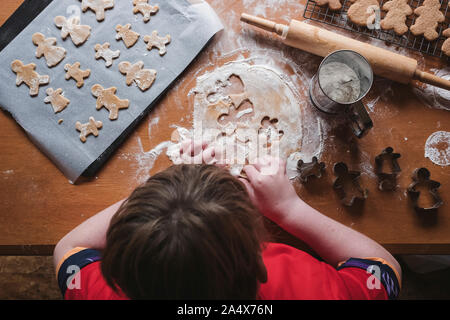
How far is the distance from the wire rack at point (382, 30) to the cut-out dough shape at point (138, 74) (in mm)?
495

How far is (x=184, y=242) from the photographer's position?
18.8 inches

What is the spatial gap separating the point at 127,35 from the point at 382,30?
0.76 metres

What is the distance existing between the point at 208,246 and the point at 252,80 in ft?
1.80

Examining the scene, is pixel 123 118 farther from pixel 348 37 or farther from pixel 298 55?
pixel 348 37

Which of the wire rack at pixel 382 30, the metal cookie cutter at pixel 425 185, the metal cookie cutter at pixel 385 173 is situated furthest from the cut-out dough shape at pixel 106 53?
the metal cookie cutter at pixel 425 185

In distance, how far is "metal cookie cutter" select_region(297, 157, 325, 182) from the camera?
0.80 m

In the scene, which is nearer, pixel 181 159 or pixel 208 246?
pixel 208 246

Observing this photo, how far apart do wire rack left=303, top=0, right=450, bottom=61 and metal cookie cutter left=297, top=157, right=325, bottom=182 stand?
16.8 inches

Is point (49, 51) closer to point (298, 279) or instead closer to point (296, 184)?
point (296, 184)

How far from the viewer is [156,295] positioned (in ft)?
1.69

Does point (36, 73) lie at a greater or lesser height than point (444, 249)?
greater

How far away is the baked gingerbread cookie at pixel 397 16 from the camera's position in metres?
0.86

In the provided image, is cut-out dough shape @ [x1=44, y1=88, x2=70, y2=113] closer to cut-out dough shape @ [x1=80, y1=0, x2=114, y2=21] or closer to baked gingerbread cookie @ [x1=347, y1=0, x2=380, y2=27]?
cut-out dough shape @ [x1=80, y1=0, x2=114, y2=21]
